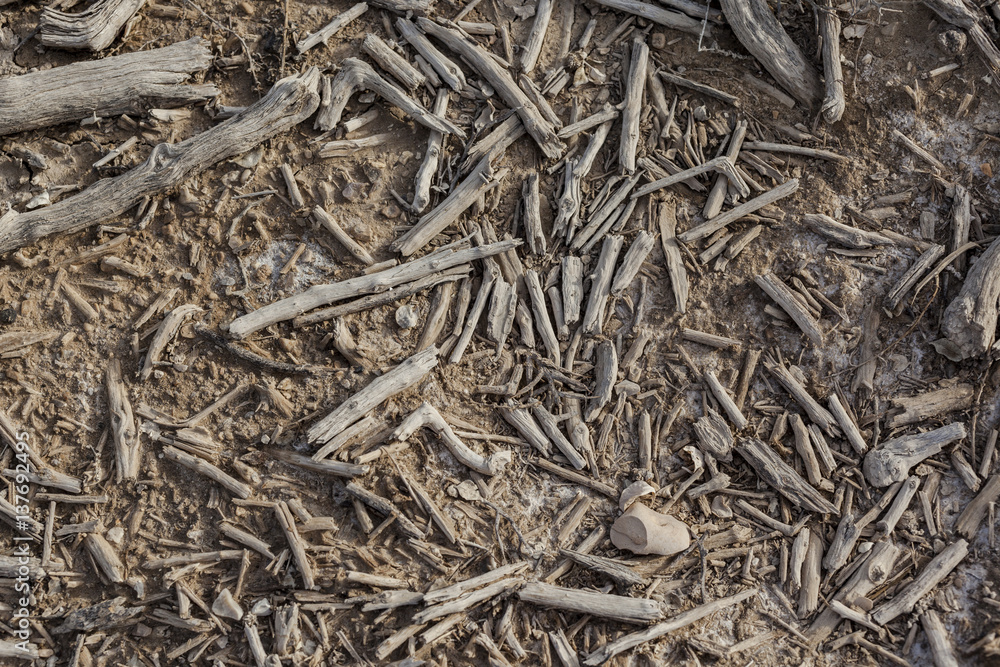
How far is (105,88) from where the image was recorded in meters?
3.59

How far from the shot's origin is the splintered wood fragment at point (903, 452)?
351 centimetres

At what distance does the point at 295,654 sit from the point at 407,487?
94 centimetres

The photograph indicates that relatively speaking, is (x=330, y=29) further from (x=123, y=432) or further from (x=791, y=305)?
(x=791, y=305)

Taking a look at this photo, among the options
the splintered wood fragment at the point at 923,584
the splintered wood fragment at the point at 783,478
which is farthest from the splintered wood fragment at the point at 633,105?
the splintered wood fragment at the point at 923,584

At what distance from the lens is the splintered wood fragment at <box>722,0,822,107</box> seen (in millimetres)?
3775

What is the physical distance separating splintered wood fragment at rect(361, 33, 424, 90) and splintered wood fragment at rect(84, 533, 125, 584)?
289 centimetres

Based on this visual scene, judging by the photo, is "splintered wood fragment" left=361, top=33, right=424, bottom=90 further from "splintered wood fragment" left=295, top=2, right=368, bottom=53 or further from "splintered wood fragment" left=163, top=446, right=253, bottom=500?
"splintered wood fragment" left=163, top=446, right=253, bottom=500

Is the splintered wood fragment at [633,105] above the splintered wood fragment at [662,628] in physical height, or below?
above

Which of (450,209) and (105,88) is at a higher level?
(105,88)

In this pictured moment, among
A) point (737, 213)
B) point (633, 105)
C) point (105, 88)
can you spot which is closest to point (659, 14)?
point (633, 105)

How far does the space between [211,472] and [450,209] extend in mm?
1854

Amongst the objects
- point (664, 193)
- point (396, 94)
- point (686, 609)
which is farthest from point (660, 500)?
point (396, 94)

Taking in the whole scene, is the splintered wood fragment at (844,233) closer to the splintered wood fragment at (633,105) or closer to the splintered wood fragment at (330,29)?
the splintered wood fragment at (633,105)

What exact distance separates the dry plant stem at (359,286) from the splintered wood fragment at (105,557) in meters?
1.21
